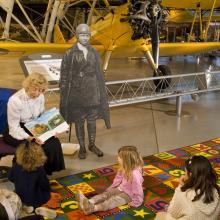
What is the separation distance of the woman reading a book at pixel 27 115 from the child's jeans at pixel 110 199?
51 cm

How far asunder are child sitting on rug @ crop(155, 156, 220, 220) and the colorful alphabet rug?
626 millimetres

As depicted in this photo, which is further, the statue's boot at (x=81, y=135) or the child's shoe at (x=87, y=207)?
the statue's boot at (x=81, y=135)

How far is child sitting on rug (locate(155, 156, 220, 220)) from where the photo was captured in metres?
2.02

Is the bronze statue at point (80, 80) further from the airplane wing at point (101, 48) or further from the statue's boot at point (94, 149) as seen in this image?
the airplane wing at point (101, 48)

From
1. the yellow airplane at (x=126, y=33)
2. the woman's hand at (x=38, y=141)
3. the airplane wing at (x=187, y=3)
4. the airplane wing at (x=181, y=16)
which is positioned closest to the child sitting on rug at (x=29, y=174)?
the woman's hand at (x=38, y=141)

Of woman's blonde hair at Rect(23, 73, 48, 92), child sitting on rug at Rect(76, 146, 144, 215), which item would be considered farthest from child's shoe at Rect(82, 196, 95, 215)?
woman's blonde hair at Rect(23, 73, 48, 92)

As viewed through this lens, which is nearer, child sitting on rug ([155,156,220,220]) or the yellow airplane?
child sitting on rug ([155,156,220,220])

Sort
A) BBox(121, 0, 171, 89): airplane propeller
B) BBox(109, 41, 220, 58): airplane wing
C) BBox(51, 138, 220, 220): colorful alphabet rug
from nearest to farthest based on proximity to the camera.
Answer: BBox(51, 138, 220, 220): colorful alphabet rug, BBox(121, 0, 171, 89): airplane propeller, BBox(109, 41, 220, 58): airplane wing

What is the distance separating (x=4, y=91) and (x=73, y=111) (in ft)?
2.46

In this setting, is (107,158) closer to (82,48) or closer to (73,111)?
(73,111)

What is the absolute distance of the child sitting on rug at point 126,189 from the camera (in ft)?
8.92

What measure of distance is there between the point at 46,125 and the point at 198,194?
5.18 ft

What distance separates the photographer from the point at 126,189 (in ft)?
9.30

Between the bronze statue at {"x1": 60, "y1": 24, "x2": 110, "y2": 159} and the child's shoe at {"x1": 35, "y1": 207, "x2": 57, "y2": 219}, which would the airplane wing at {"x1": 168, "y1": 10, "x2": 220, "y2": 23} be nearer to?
the bronze statue at {"x1": 60, "y1": 24, "x2": 110, "y2": 159}
